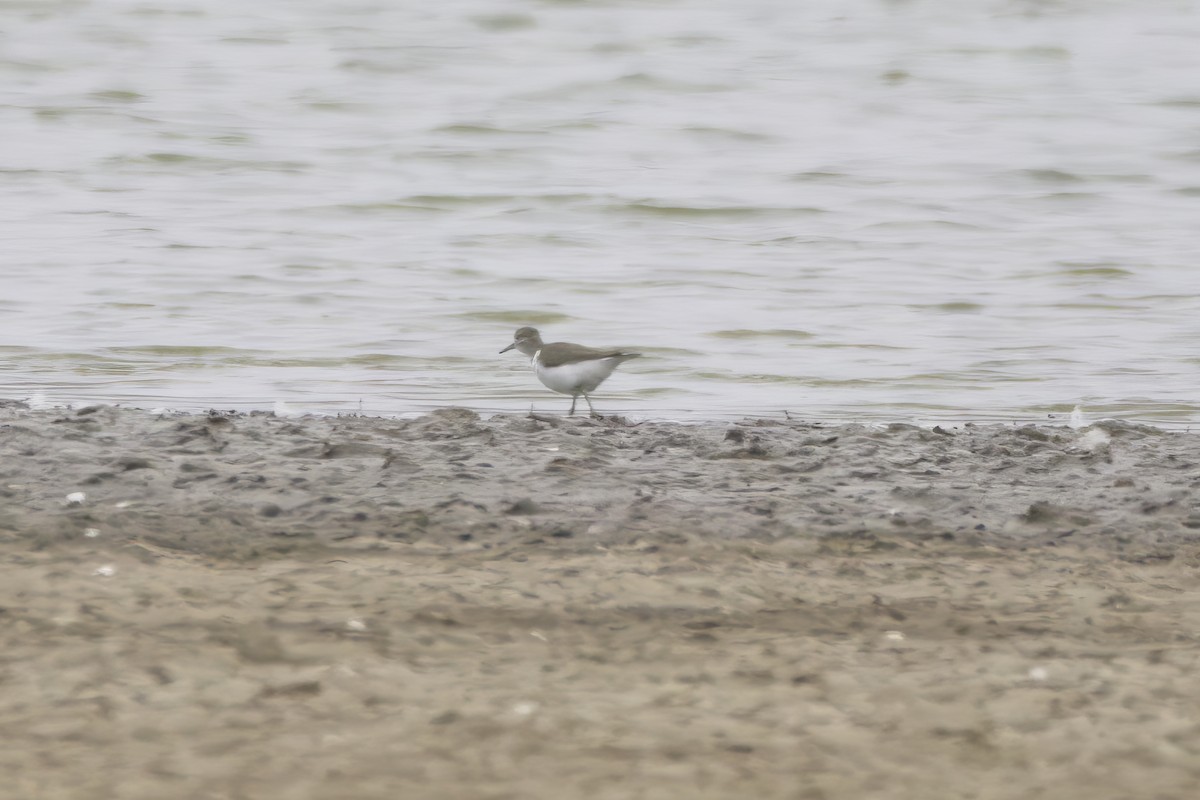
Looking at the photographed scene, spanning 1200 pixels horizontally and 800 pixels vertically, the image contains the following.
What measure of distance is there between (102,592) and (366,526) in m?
0.95

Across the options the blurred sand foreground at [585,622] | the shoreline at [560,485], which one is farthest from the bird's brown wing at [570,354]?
the blurred sand foreground at [585,622]

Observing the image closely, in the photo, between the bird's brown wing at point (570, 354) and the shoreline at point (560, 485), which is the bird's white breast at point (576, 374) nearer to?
the bird's brown wing at point (570, 354)

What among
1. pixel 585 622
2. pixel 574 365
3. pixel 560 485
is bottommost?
pixel 585 622

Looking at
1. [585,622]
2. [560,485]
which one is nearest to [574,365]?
[560,485]

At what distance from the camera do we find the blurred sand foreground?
4.07 metres

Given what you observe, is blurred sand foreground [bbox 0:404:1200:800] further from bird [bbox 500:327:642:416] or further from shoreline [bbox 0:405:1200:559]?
bird [bbox 500:327:642:416]

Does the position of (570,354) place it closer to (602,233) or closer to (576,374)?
(576,374)

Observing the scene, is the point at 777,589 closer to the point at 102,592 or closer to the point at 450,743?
the point at 450,743

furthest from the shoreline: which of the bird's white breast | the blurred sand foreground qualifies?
the bird's white breast

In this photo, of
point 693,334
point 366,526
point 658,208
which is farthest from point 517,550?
point 658,208

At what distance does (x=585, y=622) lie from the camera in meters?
4.88

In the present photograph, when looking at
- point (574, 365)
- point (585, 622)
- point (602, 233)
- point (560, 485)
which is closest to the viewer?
point (585, 622)

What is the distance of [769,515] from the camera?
5.85m

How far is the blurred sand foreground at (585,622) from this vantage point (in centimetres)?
407
